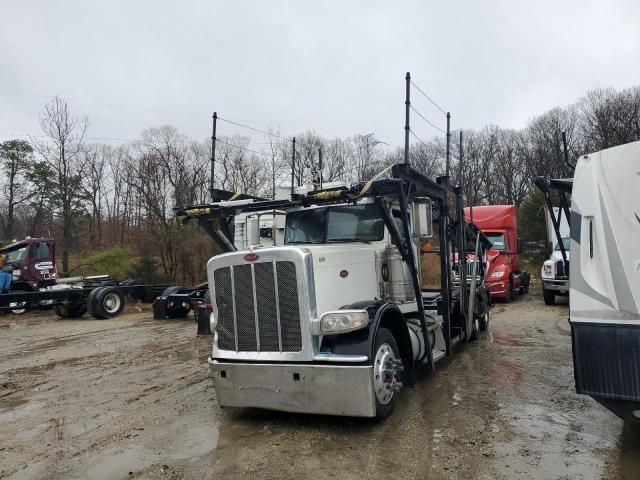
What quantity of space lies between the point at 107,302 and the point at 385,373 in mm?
12960

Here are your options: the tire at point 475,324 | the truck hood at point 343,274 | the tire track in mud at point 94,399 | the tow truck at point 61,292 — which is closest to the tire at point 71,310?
the tow truck at point 61,292

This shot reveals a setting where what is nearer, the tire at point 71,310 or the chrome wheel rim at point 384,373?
the chrome wheel rim at point 384,373

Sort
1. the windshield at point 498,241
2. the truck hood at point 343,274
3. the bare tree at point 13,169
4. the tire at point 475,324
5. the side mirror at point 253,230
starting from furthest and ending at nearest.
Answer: the bare tree at point 13,169 → the windshield at point 498,241 → the tire at point 475,324 → the side mirror at point 253,230 → the truck hood at point 343,274

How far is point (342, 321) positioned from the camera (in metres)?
4.62

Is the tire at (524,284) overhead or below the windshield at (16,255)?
below

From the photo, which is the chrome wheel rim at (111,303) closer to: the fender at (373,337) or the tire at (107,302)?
the tire at (107,302)

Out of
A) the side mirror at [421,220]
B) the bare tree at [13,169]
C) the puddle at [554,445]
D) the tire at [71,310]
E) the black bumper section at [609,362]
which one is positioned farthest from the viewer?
the bare tree at [13,169]

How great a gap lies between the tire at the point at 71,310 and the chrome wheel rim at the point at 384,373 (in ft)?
46.6

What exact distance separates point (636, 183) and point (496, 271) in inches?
517

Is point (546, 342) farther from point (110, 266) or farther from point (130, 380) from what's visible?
point (110, 266)

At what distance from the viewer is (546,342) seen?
9.24 metres

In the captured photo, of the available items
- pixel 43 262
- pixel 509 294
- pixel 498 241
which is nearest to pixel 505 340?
pixel 509 294

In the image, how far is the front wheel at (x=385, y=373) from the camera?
474 cm

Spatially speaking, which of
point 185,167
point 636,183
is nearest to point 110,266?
point 185,167
